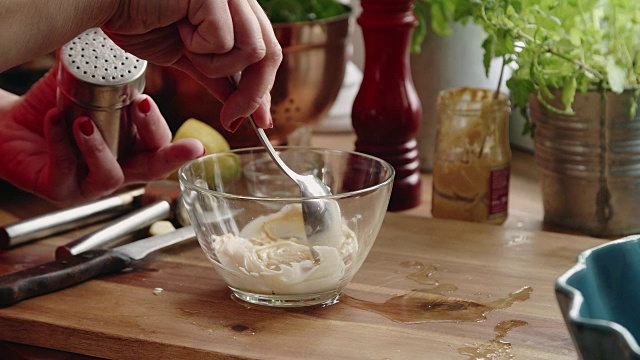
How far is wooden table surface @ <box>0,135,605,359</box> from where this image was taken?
0.80 metres

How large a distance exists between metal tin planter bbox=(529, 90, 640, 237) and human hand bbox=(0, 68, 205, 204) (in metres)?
0.44

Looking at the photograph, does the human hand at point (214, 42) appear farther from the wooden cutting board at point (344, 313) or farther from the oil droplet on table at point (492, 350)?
the oil droplet on table at point (492, 350)

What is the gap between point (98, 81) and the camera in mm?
1021

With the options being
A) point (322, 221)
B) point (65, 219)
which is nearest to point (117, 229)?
point (65, 219)

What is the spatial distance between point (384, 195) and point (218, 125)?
1.55 feet

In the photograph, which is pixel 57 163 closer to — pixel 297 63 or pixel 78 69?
pixel 78 69

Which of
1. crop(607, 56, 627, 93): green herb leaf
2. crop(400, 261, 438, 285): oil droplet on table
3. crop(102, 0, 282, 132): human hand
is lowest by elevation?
crop(400, 261, 438, 285): oil droplet on table

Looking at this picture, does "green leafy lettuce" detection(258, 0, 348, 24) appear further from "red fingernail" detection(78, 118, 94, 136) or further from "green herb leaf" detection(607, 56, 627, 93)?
"green herb leaf" detection(607, 56, 627, 93)

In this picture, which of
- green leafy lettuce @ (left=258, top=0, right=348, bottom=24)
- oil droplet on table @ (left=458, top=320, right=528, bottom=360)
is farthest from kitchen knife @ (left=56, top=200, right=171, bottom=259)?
oil droplet on table @ (left=458, top=320, right=528, bottom=360)

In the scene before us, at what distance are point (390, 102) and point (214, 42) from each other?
19.0 inches

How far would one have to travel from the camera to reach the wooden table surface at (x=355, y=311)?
80 centimetres

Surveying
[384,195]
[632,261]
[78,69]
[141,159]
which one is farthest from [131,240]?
[632,261]

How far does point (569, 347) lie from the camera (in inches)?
31.2

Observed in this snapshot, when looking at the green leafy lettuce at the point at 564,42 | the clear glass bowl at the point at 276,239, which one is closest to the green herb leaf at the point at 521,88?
the green leafy lettuce at the point at 564,42
